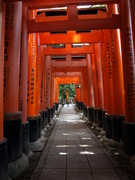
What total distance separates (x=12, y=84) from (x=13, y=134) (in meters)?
0.98

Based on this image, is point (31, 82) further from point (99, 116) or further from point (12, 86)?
point (99, 116)

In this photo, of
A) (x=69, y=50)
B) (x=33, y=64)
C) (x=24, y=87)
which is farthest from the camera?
(x=69, y=50)

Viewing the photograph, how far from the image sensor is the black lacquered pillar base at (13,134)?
3162 millimetres

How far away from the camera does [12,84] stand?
3.33m

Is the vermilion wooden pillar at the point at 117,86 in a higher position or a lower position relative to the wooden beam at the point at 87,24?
lower

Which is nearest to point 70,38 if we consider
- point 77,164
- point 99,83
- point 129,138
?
point 99,83

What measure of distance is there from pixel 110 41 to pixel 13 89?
330 cm

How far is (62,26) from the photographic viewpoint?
437 cm

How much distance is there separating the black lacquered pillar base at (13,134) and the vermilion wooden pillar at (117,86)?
279 centimetres

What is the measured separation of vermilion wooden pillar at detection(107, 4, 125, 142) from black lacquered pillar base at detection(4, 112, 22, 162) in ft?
9.15

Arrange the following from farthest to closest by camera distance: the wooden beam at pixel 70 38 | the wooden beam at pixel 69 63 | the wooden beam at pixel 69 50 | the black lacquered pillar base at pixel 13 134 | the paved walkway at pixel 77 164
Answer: the wooden beam at pixel 69 63, the wooden beam at pixel 69 50, the wooden beam at pixel 70 38, the black lacquered pillar base at pixel 13 134, the paved walkway at pixel 77 164

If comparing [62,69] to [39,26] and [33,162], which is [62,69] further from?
[33,162]

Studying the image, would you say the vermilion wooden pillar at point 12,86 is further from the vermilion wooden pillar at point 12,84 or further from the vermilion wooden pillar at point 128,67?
the vermilion wooden pillar at point 128,67

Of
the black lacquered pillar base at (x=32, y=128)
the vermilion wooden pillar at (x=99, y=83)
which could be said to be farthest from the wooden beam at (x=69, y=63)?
the black lacquered pillar base at (x=32, y=128)
